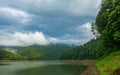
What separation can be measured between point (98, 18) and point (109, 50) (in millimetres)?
11490

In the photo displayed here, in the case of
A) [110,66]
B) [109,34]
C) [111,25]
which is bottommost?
[110,66]

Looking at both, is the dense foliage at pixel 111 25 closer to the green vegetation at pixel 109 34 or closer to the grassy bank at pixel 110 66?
the green vegetation at pixel 109 34

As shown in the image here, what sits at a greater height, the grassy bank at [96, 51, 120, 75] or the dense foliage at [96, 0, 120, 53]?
the dense foliage at [96, 0, 120, 53]

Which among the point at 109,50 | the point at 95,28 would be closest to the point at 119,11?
the point at 109,50

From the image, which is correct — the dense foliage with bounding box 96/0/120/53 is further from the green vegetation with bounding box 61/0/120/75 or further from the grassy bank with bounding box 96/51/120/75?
the grassy bank with bounding box 96/51/120/75

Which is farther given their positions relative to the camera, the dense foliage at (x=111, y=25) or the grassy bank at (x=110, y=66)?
the dense foliage at (x=111, y=25)

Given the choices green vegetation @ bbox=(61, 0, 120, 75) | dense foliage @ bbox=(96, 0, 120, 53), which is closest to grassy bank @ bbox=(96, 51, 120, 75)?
green vegetation @ bbox=(61, 0, 120, 75)

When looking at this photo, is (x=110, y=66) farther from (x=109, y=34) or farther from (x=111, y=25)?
(x=109, y=34)

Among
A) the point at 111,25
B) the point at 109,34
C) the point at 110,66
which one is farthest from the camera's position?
the point at 109,34

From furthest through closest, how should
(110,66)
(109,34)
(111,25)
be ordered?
(109,34), (111,25), (110,66)

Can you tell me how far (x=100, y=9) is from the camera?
77.4 meters

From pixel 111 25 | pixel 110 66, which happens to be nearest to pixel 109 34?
pixel 111 25

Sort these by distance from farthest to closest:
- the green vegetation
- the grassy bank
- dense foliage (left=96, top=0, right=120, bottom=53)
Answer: dense foliage (left=96, top=0, right=120, bottom=53)
the green vegetation
the grassy bank

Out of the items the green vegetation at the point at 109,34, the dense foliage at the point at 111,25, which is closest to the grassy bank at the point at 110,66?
the green vegetation at the point at 109,34
